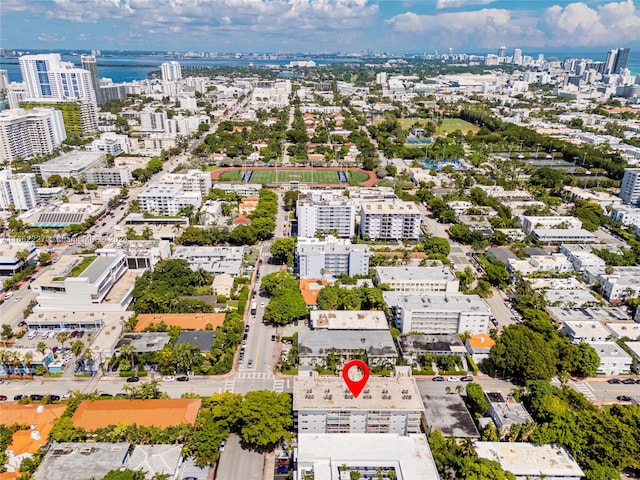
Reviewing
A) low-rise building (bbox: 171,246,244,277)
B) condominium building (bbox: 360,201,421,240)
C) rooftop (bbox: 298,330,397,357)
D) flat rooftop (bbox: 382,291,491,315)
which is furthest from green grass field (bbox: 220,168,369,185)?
rooftop (bbox: 298,330,397,357)

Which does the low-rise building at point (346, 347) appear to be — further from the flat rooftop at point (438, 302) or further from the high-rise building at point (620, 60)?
the high-rise building at point (620, 60)

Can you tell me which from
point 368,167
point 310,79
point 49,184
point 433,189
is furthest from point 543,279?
point 310,79

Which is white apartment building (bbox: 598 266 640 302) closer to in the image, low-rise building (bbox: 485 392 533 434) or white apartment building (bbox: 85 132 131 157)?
low-rise building (bbox: 485 392 533 434)

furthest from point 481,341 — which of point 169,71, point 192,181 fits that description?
point 169,71

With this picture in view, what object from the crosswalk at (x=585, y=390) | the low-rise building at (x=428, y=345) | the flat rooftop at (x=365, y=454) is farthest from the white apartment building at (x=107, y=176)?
the crosswalk at (x=585, y=390)

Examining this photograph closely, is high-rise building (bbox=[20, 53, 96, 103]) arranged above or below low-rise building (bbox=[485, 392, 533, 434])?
above

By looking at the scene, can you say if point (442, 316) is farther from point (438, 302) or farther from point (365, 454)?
point (365, 454)
